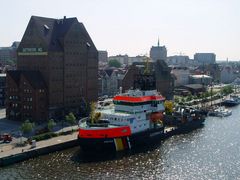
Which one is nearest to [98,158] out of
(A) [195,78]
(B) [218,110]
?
(B) [218,110]

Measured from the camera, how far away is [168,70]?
125688mm

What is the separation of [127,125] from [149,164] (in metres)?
9.19

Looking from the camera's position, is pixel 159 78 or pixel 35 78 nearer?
pixel 35 78

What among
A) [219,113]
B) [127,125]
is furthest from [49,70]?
[219,113]

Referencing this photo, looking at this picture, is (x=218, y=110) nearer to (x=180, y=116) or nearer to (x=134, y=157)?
(x=180, y=116)

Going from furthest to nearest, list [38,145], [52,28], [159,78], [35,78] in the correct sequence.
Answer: [159,78] < [52,28] < [35,78] < [38,145]

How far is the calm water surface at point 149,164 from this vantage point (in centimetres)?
4741

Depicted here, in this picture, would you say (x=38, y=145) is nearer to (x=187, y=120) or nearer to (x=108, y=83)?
(x=187, y=120)

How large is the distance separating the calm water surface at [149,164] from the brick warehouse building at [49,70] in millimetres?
21102

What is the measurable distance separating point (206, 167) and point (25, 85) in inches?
1635

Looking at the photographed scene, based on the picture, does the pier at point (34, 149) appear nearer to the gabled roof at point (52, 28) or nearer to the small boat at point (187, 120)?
the gabled roof at point (52, 28)

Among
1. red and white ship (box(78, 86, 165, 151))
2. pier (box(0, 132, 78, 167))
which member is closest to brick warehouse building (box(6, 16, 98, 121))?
pier (box(0, 132, 78, 167))

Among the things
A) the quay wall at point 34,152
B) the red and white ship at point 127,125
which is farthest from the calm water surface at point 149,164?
the red and white ship at point 127,125

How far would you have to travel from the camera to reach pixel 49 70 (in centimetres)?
7806
